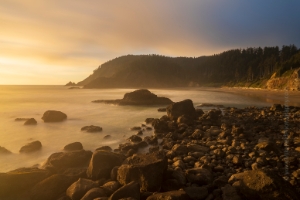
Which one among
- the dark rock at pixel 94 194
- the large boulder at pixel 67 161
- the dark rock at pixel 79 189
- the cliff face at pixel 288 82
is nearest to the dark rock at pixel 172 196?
the dark rock at pixel 94 194

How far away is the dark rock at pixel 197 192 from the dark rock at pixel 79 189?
3.95 meters

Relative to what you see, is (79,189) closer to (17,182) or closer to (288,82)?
(17,182)

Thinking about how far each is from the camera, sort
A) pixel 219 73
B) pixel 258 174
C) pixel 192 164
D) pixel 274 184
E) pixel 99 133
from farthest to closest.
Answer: pixel 219 73, pixel 99 133, pixel 192 164, pixel 258 174, pixel 274 184

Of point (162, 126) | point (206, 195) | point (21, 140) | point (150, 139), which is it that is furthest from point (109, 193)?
point (21, 140)

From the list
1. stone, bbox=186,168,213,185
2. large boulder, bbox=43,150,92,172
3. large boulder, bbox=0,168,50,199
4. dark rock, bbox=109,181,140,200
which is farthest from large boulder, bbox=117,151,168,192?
large boulder, bbox=43,150,92,172

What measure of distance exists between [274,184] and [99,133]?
18936mm

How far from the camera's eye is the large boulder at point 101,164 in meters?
10.7

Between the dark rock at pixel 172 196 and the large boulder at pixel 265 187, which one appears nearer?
the dark rock at pixel 172 196

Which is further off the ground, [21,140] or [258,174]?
[258,174]

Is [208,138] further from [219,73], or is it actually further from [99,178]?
[219,73]

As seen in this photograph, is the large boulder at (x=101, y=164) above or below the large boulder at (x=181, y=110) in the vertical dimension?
below

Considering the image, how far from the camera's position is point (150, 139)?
19031 millimetres

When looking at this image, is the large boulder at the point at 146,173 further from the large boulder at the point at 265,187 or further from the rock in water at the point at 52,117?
the rock in water at the point at 52,117

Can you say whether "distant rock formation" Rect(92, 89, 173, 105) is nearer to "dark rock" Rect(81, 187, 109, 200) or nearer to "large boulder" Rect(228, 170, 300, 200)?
"dark rock" Rect(81, 187, 109, 200)
